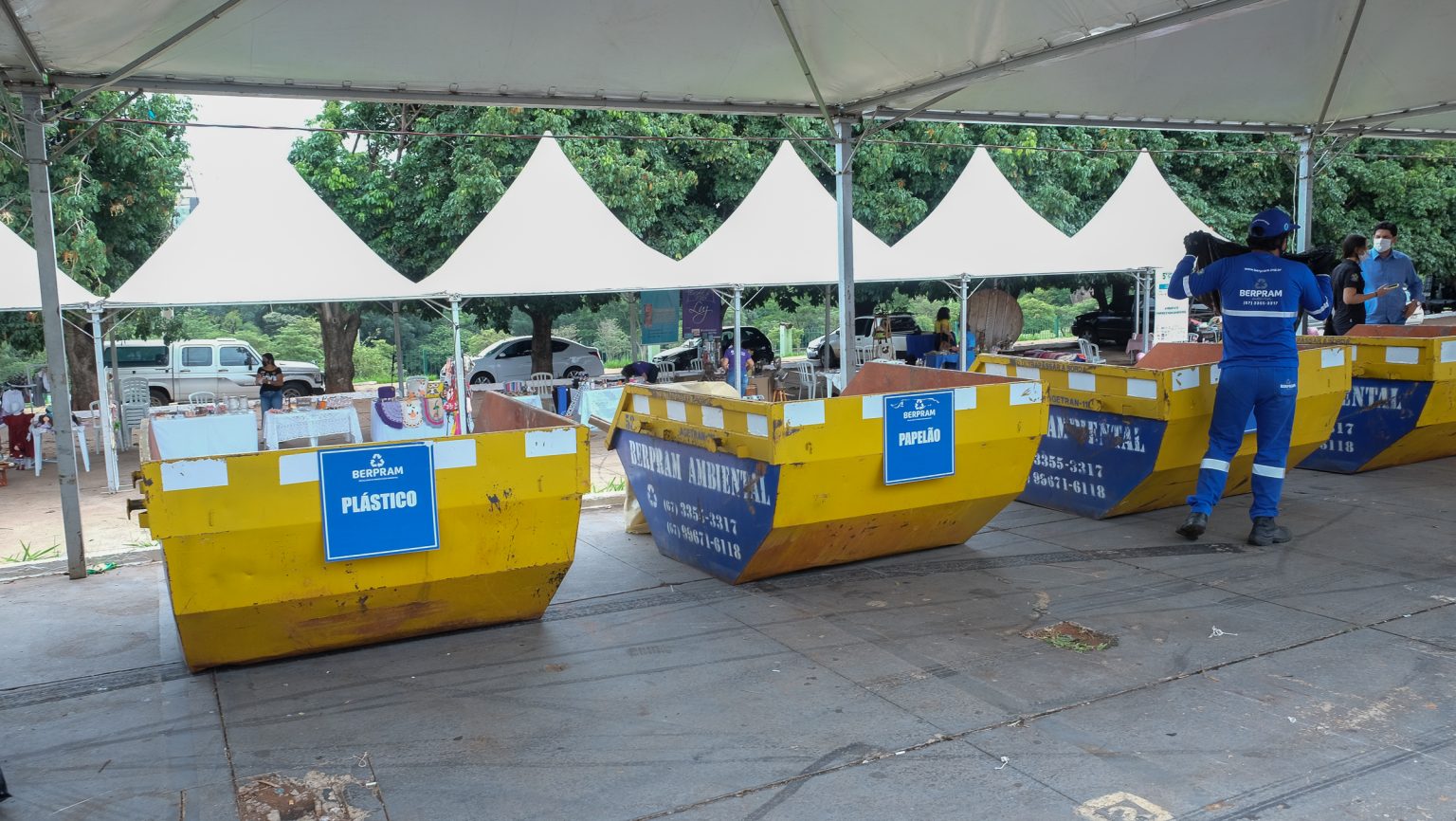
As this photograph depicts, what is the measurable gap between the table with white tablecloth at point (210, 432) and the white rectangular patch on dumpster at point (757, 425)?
24.0 ft

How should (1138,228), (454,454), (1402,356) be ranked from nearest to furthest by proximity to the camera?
(454,454) → (1402,356) → (1138,228)

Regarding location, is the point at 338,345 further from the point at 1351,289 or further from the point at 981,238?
the point at 1351,289

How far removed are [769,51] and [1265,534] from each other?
17.2 ft

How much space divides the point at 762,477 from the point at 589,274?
8.79 m

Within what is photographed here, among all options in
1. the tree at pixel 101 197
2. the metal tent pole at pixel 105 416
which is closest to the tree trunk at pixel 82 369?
the tree at pixel 101 197

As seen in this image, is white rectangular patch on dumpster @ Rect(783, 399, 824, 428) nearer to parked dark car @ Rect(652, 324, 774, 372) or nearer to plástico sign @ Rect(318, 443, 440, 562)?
plástico sign @ Rect(318, 443, 440, 562)

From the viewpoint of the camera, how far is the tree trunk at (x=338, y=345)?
2077cm

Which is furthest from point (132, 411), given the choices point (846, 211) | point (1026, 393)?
point (1026, 393)

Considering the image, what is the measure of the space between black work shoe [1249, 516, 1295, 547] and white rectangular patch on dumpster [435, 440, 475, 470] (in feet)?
16.8

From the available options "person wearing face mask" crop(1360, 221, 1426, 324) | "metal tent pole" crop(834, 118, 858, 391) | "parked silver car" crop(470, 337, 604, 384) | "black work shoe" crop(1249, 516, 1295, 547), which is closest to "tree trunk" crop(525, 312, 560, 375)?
"parked silver car" crop(470, 337, 604, 384)

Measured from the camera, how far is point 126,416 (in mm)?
17031

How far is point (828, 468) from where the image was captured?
6.00 meters

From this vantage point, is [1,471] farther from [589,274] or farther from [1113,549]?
[1113,549]

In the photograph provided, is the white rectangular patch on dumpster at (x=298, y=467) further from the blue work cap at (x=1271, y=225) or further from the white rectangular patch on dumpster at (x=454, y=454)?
the blue work cap at (x=1271, y=225)
